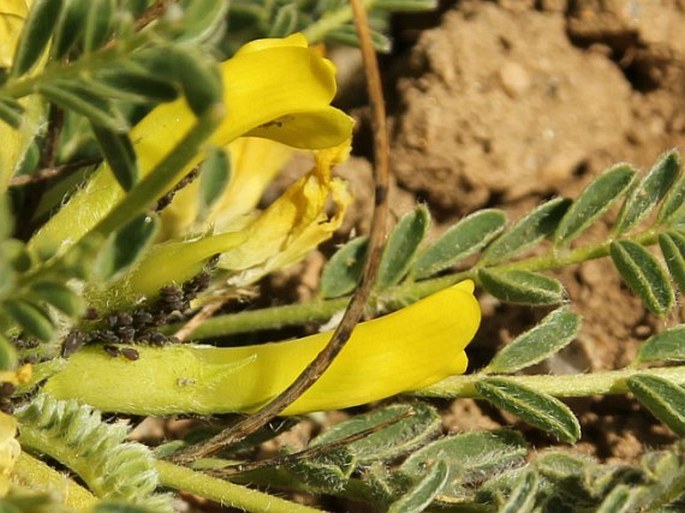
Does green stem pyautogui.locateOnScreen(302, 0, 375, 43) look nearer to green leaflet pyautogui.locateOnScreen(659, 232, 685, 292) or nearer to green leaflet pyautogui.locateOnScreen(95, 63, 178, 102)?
green leaflet pyautogui.locateOnScreen(659, 232, 685, 292)

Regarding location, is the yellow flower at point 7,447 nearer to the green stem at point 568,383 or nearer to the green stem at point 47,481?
the green stem at point 47,481

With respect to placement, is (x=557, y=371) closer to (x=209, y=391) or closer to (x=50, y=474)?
(x=209, y=391)

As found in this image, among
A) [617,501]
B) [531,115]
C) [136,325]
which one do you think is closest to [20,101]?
[136,325]

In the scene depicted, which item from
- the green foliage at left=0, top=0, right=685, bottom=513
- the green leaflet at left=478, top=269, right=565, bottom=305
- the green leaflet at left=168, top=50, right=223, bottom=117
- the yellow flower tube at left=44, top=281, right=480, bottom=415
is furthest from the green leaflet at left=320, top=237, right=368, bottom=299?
the green leaflet at left=168, top=50, right=223, bottom=117

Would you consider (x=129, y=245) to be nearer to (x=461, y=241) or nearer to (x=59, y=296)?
(x=59, y=296)

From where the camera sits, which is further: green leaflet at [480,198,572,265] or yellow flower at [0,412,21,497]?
green leaflet at [480,198,572,265]

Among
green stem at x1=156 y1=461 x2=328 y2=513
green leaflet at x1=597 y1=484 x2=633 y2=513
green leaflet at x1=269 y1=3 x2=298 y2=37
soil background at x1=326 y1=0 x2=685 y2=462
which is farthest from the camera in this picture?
soil background at x1=326 y1=0 x2=685 y2=462
